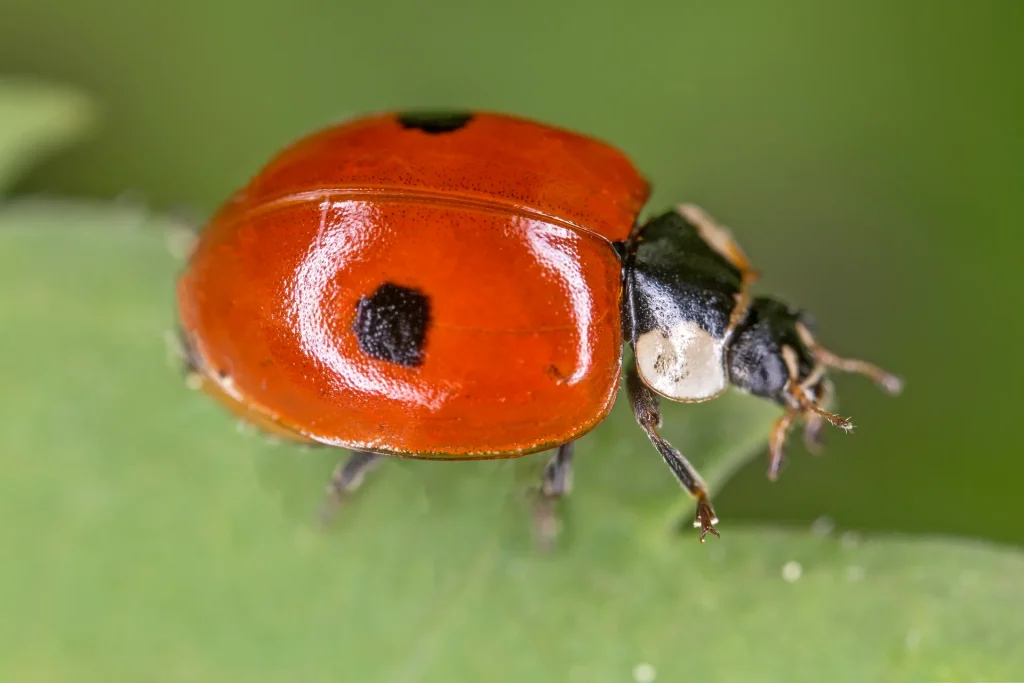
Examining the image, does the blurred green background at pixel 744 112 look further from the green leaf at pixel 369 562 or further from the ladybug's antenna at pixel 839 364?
the green leaf at pixel 369 562

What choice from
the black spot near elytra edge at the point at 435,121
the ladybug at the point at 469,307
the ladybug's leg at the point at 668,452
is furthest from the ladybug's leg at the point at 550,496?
the black spot near elytra edge at the point at 435,121

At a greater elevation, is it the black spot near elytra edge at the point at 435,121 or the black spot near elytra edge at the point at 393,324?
the black spot near elytra edge at the point at 435,121

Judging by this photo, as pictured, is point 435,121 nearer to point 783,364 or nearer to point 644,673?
point 783,364

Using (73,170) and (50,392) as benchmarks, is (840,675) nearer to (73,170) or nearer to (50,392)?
(50,392)

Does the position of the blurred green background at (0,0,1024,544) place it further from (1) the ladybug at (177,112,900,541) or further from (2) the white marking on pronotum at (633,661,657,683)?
(2) the white marking on pronotum at (633,661,657,683)

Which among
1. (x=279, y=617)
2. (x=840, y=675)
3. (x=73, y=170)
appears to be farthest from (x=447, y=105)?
(x=840, y=675)

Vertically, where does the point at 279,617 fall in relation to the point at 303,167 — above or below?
below
